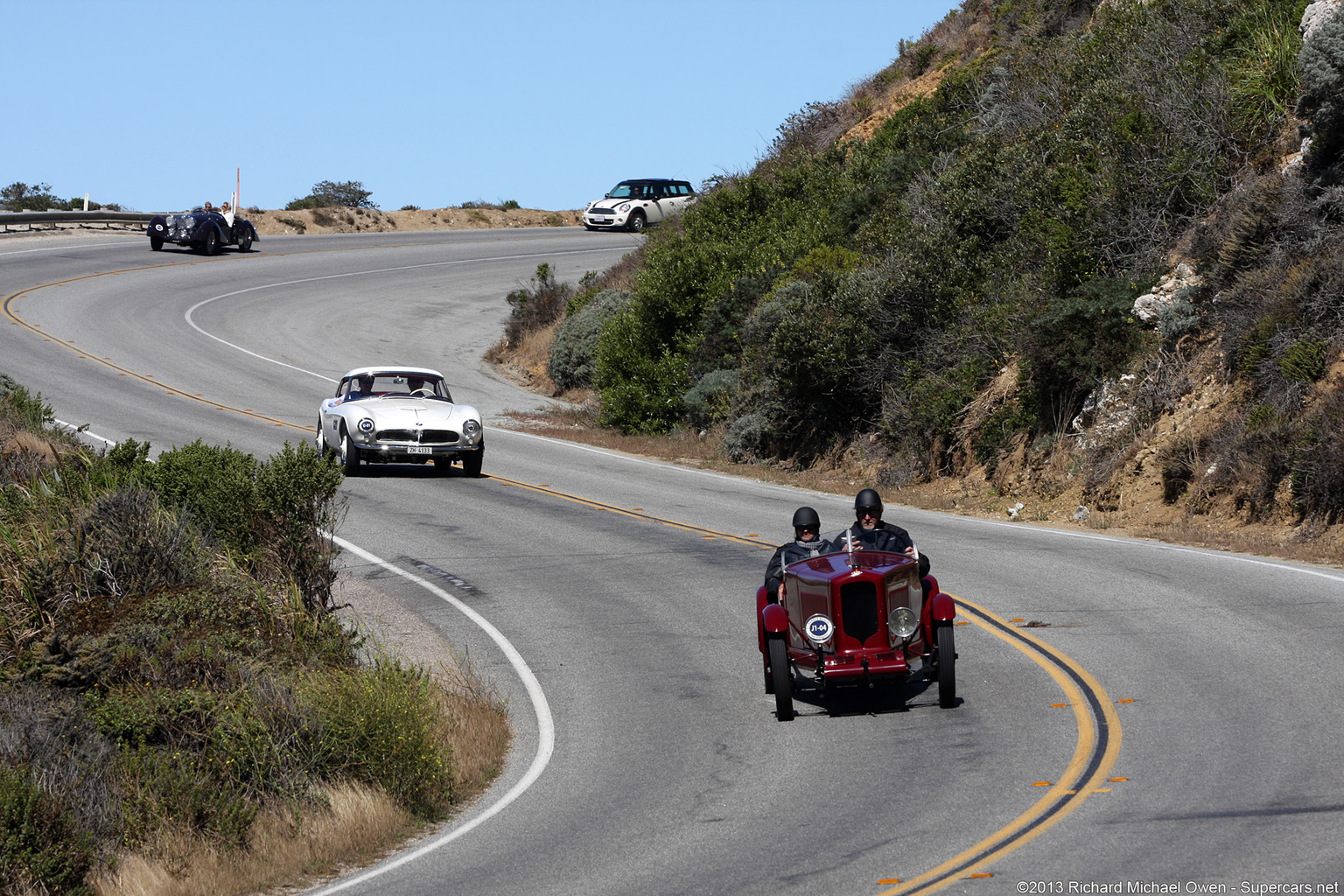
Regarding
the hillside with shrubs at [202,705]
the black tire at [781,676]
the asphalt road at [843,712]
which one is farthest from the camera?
the black tire at [781,676]

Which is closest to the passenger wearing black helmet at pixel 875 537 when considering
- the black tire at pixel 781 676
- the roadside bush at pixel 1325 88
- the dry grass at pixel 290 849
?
the black tire at pixel 781 676

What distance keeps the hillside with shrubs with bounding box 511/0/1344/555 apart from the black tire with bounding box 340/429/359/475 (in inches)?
367

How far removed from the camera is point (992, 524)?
1870 cm

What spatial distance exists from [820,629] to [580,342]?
92.8 ft

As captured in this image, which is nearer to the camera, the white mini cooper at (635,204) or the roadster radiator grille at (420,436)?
the roadster radiator grille at (420,436)

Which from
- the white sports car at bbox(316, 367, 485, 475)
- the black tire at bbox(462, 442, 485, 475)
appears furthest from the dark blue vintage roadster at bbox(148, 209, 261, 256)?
the black tire at bbox(462, 442, 485, 475)

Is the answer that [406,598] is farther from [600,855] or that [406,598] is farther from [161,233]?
[161,233]

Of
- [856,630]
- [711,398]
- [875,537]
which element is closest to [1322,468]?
[875,537]

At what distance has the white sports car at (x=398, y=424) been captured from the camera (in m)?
20.3

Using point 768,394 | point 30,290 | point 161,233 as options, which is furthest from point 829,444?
point 161,233

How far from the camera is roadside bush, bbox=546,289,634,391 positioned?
36875mm

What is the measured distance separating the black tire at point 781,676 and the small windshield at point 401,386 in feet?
41.2

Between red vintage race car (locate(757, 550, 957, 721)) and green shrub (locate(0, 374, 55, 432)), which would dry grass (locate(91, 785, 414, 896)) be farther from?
green shrub (locate(0, 374, 55, 432))

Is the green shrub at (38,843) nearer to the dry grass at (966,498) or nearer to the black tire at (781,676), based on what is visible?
the black tire at (781,676)
